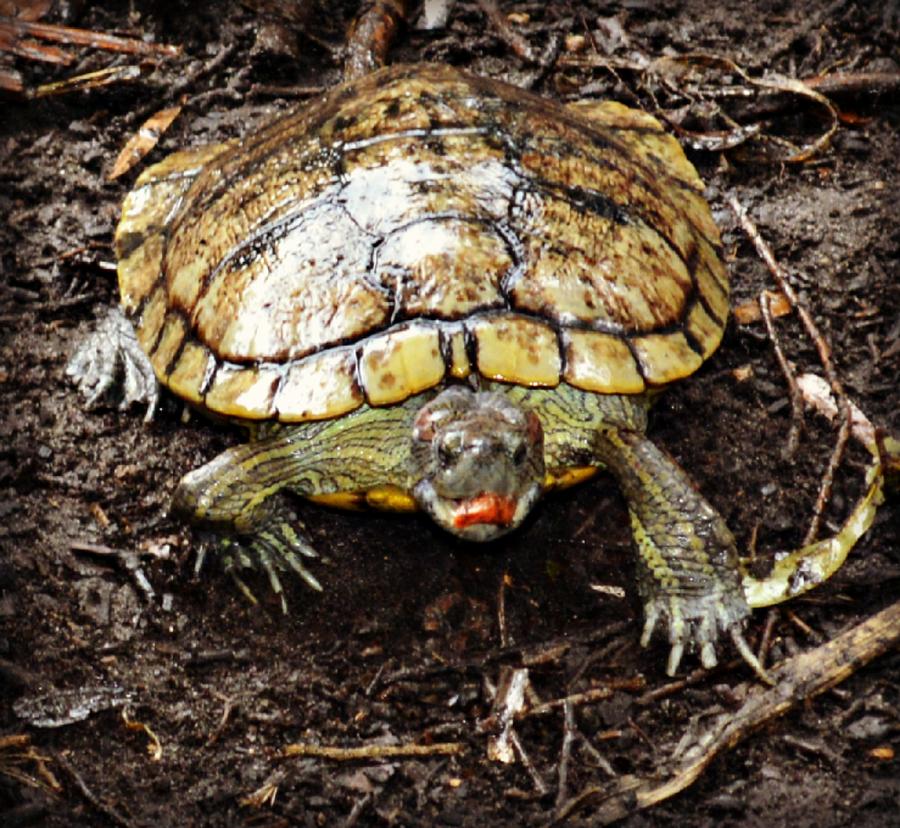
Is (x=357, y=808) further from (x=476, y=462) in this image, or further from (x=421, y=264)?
(x=421, y=264)

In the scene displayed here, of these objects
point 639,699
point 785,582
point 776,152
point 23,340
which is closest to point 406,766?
point 639,699

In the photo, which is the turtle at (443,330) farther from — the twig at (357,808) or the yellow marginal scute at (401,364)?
the twig at (357,808)

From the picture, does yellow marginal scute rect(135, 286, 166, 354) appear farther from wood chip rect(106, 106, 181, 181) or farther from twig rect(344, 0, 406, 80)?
twig rect(344, 0, 406, 80)

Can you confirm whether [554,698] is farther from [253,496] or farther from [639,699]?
→ [253,496]

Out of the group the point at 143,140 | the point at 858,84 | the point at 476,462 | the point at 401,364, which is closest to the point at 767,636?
the point at 476,462

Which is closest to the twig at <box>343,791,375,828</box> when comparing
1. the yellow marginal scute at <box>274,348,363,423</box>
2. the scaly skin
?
the scaly skin

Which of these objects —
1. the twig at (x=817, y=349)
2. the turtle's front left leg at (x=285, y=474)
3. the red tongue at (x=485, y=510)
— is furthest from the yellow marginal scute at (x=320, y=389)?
the twig at (x=817, y=349)
